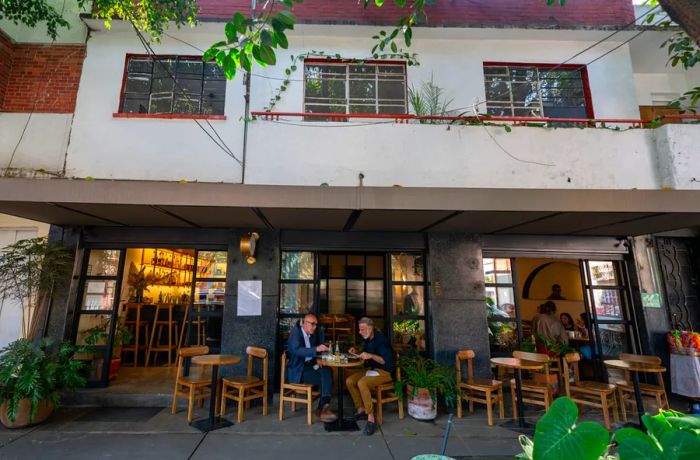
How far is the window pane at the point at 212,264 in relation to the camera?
6109 mm

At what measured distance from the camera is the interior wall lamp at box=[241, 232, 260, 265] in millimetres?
5562

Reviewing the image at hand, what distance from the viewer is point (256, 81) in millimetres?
6012

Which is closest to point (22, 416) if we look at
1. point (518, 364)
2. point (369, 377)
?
point (369, 377)

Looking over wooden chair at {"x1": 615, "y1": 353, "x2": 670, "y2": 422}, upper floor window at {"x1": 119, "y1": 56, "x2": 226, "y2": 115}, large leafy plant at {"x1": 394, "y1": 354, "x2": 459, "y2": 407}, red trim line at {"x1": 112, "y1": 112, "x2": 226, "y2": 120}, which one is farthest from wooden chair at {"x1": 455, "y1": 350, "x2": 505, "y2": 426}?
upper floor window at {"x1": 119, "y1": 56, "x2": 226, "y2": 115}

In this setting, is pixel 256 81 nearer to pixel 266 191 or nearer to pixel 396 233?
pixel 266 191

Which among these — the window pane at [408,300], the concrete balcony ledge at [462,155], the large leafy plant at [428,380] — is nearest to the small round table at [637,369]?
the large leafy plant at [428,380]

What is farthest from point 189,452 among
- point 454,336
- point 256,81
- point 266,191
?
point 256,81

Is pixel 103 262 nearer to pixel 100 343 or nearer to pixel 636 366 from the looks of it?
pixel 100 343

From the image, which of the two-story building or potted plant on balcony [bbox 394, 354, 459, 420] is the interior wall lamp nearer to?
the two-story building

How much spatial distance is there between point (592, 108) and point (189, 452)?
8063 mm

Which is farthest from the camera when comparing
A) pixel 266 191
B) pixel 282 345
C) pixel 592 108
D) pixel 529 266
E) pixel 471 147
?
pixel 529 266

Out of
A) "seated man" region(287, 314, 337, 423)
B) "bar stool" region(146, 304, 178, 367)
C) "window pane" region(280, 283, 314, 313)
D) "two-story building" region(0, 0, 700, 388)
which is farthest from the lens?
"bar stool" region(146, 304, 178, 367)

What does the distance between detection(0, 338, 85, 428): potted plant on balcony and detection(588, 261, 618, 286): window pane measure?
27.8 feet

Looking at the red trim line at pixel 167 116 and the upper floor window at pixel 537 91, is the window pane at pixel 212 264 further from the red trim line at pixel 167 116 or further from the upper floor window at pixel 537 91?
the upper floor window at pixel 537 91
